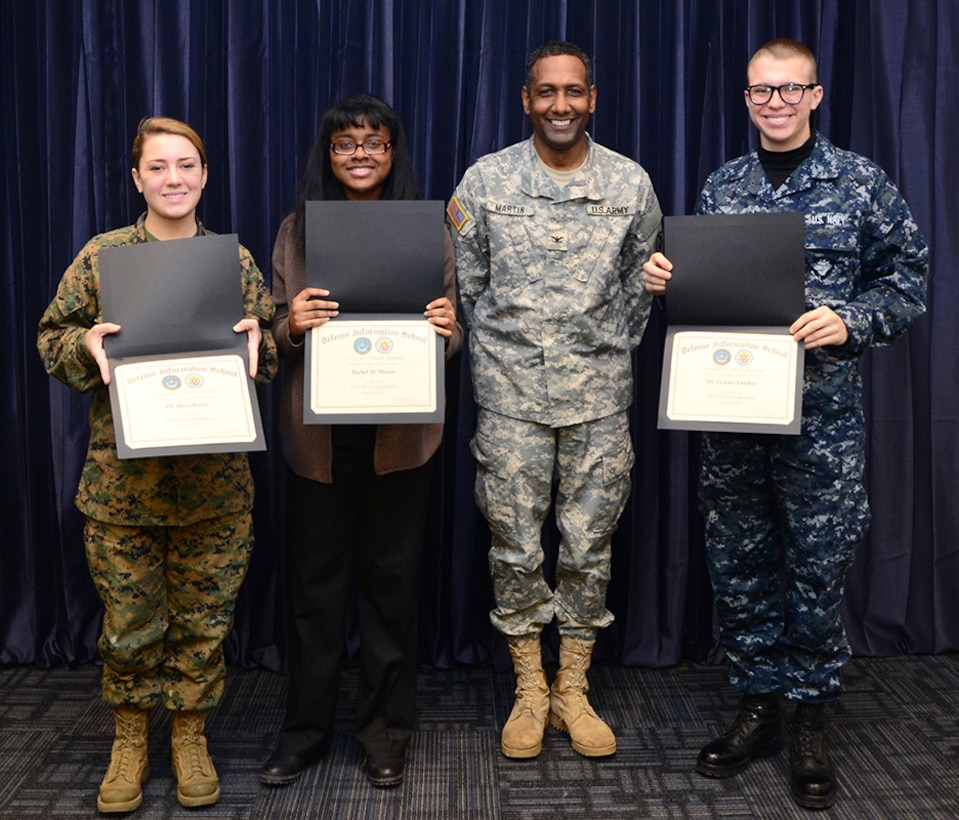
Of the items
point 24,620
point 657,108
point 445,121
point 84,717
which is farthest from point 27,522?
point 657,108

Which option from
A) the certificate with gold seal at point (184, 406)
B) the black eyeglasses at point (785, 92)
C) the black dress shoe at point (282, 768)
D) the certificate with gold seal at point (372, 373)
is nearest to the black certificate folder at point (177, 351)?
the certificate with gold seal at point (184, 406)

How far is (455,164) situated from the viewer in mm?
3010

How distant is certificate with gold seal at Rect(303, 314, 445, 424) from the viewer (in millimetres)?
2178

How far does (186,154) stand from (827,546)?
64.2 inches

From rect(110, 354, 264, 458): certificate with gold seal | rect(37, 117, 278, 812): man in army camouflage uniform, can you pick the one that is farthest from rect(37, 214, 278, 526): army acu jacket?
rect(110, 354, 264, 458): certificate with gold seal

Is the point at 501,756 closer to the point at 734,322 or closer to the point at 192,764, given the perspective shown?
the point at 192,764

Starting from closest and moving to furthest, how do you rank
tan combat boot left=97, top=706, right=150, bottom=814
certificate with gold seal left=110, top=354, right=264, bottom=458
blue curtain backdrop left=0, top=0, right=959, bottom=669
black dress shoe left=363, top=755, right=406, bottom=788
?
1. certificate with gold seal left=110, top=354, right=264, bottom=458
2. tan combat boot left=97, top=706, right=150, bottom=814
3. black dress shoe left=363, top=755, right=406, bottom=788
4. blue curtain backdrop left=0, top=0, right=959, bottom=669

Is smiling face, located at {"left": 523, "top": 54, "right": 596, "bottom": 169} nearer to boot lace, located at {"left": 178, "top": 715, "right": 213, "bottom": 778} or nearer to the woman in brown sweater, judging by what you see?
the woman in brown sweater

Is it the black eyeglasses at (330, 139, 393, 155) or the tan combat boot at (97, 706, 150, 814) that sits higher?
the black eyeglasses at (330, 139, 393, 155)

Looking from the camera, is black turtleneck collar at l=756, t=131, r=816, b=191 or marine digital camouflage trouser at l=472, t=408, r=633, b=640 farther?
marine digital camouflage trouser at l=472, t=408, r=633, b=640

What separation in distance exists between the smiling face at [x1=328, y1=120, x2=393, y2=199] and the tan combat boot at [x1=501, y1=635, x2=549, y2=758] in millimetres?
1206

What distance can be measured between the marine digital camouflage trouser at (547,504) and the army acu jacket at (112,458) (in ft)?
2.07

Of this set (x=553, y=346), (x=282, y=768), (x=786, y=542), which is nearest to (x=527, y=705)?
(x=282, y=768)

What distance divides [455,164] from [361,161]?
815 mm
